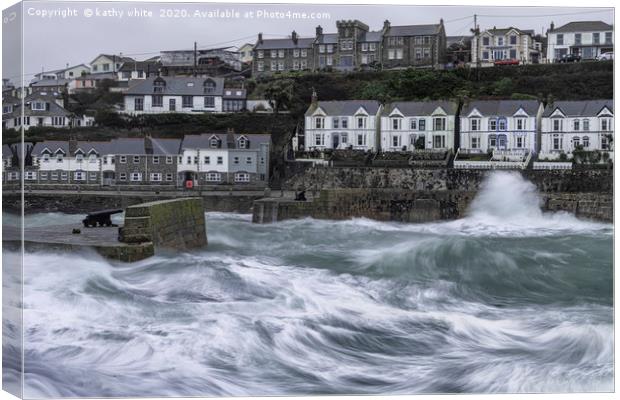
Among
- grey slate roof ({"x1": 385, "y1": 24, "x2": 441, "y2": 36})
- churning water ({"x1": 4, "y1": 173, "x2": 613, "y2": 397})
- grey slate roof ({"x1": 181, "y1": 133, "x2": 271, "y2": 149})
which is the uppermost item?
grey slate roof ({"x1": 385, "y1": 24, "x2": 441, "y2": 36})

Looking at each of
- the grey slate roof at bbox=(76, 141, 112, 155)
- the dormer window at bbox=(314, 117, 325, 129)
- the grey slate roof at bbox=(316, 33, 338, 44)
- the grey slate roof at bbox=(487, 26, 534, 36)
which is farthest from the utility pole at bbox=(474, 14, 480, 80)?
the grey slate roof at bbox=(76, 141, 112, 155)

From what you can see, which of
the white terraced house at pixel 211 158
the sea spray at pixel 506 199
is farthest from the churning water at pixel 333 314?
the white terraced house at pixel 211 158

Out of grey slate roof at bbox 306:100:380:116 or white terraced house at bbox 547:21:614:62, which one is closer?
white terraced house at bbox 547:21:614:62

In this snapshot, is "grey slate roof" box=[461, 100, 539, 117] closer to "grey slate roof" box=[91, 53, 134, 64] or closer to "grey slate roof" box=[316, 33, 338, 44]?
"grey slate roof" box=[316, 33, 338, 44]

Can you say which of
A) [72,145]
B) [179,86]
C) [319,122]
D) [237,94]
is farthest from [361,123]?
[72,145]

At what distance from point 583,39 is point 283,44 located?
258 centimetres

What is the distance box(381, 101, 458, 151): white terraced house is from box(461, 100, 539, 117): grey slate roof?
0.16m

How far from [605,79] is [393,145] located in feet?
6.39

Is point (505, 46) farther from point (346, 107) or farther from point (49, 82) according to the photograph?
point (49, 82)

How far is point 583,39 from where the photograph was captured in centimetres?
833

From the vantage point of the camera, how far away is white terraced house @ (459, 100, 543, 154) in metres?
8.67

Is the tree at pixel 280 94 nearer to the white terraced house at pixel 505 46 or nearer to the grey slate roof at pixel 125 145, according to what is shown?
the grey slate roof at pixel 125 145

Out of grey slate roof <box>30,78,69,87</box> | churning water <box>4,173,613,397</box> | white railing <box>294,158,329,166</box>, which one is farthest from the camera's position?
white railing <box>294,158,329,166</box>

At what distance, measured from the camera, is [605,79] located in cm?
833
